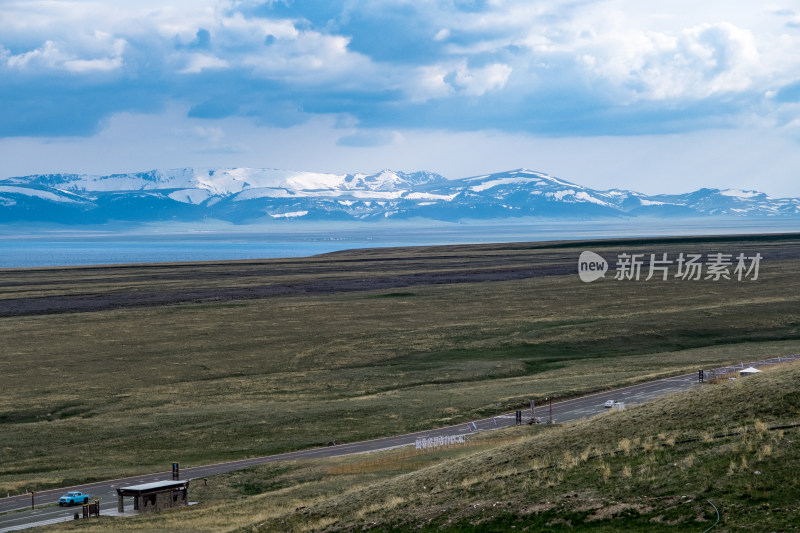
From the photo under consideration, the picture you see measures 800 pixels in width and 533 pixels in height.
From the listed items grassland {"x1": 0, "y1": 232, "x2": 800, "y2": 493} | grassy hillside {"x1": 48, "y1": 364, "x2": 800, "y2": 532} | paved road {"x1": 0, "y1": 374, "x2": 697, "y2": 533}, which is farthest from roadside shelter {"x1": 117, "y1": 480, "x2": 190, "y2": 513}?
grassland {"x1": 0, "y1": 232, "x2": 800, "y2": 493}

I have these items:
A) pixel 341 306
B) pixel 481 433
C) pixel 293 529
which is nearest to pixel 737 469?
pixel 293 529

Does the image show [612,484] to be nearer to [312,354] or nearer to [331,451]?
[331,451]

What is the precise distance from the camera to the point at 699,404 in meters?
29.8

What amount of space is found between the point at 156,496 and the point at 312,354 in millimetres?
46330

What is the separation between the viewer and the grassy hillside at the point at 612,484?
21.1 m

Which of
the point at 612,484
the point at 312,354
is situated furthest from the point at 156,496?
the point at 312,354

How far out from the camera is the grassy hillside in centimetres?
2112

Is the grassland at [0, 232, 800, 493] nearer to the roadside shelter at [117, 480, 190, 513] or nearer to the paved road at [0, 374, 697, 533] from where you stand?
the paved road at [0, 374, 697, 533]

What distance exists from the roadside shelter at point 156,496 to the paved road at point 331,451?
749 millimetres

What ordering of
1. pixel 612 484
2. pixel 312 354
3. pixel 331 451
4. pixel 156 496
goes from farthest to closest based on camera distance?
1. pixel 312 354
2. pixel 331 451
3. pixel 156 496
4. pixel 612 484

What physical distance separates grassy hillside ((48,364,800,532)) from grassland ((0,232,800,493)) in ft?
64.8

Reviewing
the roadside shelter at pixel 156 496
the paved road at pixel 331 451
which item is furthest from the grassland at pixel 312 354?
the roadside shelter at pixel 156 496

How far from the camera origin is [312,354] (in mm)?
85125

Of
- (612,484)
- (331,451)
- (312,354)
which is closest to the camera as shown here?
(612,484)
